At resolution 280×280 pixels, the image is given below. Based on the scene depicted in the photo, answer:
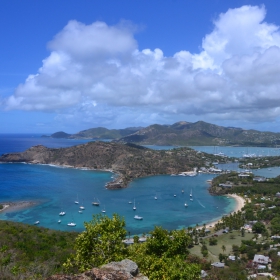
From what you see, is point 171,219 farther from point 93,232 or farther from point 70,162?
point 70,162

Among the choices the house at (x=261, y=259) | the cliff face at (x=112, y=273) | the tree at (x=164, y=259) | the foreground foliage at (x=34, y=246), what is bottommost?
the house at (x=261, y=259)

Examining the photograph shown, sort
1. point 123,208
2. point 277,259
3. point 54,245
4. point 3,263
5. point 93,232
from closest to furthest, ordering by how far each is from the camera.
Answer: point 93,232 → point 3,263 → point 54,245 → point 277,259 → point 123,208

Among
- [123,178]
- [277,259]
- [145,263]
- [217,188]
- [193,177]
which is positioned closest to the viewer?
[145,263]

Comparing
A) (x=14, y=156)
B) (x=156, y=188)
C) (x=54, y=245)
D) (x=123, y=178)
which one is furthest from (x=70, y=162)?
(x=54, y=245)

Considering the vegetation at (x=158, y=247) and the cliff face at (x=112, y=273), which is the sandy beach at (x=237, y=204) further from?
the cliff face at (x=112, y=273)

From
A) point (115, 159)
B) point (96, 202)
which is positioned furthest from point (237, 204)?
point (115, 159)

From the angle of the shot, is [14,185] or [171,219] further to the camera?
[14,185]

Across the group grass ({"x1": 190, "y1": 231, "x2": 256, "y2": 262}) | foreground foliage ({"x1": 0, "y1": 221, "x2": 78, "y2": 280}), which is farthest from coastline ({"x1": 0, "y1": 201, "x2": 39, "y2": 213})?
grass ({"x1": 190, "y1": 231, "x2": 256, "y2": 262})

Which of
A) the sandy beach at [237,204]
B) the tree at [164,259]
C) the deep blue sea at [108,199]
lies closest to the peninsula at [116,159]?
the deep blue sea at [108,199]
